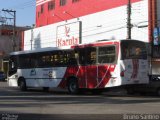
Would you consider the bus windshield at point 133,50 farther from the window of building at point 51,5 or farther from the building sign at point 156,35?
the window of building at point 51,5

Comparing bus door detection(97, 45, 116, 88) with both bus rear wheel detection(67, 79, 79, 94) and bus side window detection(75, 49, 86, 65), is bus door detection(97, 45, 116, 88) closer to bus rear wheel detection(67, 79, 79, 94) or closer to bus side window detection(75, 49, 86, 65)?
bus side window detection(75, 49, 86, 65)

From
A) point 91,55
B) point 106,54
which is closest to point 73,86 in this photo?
point 91,55

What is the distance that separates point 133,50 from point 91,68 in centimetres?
280

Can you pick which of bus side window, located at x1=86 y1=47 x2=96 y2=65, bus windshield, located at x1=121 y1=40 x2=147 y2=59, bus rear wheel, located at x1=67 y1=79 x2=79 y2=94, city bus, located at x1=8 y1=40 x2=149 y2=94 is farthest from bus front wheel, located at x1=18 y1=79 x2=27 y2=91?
bus windshield, located at x1=121 y1=40 x2=147 y2=59

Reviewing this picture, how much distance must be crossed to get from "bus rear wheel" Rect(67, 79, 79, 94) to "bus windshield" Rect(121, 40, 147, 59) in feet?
14.3

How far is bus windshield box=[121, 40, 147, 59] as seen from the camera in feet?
74.0

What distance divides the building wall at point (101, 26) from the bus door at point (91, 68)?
16461mm

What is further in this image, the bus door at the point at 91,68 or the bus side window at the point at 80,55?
the bus side window at the point at 80,55

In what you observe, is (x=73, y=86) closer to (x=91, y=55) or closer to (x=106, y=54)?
(x=91, y=55)

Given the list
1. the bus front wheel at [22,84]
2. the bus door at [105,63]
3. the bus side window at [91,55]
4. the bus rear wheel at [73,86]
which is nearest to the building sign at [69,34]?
the bus front wheel at [22,84]

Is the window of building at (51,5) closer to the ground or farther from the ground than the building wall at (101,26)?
farther from the ground

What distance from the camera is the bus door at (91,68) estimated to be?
78.9ft

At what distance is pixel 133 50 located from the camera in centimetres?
2305

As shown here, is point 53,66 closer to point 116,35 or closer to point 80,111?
point 80,111
